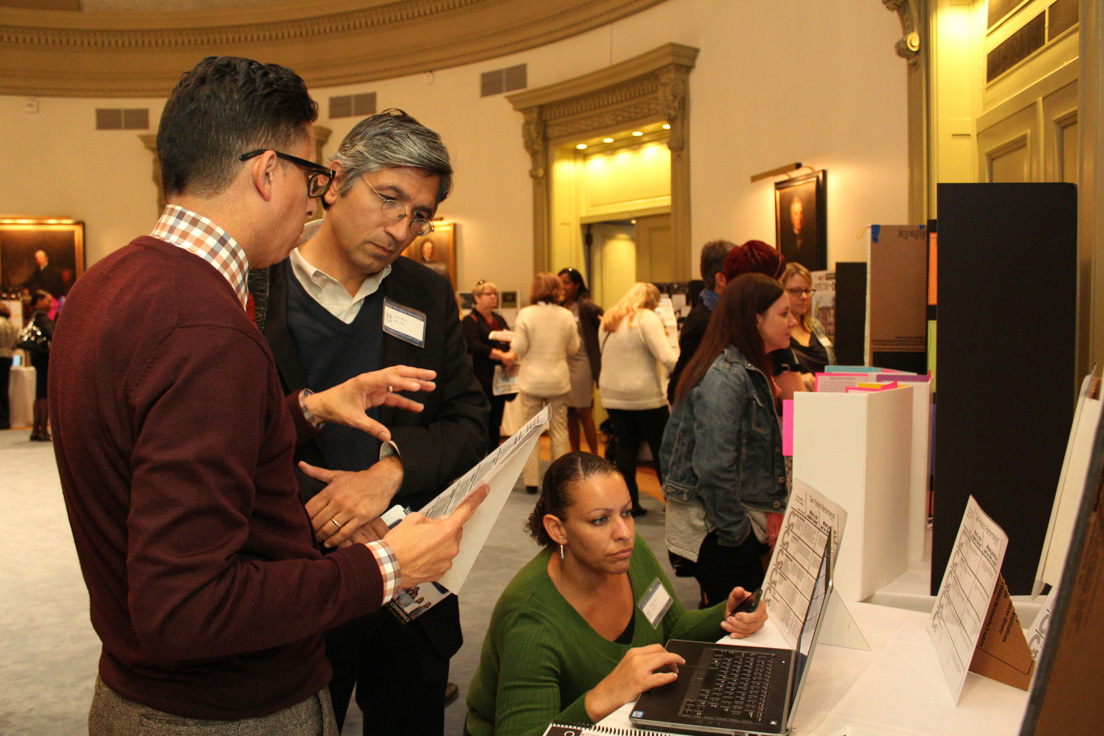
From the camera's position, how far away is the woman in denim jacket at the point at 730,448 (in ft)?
Result: 8.77

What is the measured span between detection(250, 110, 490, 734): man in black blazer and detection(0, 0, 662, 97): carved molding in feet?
24.9

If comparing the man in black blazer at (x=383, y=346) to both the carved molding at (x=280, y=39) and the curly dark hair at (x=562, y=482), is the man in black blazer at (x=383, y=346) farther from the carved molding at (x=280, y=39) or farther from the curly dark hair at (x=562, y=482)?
the carved molding at (x=280, y=39)

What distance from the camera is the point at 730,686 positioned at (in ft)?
4.48

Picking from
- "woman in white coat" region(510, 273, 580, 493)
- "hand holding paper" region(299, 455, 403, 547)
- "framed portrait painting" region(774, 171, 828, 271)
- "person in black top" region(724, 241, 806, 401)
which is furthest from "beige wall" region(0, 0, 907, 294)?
"hand holding paper" region(299, 455, 403, 547)

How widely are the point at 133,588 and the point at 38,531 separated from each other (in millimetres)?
5686

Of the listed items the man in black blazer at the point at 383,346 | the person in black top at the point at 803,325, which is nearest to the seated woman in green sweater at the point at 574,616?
the man in black blazer at the point at 383,346

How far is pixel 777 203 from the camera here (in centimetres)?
667

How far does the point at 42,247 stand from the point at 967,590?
12759 mm

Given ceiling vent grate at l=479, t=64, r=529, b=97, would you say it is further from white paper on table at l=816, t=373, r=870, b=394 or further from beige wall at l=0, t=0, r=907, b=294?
white paper on table at l=816, t=373, r=870, b=394

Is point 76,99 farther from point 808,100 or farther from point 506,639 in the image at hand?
point 506,639

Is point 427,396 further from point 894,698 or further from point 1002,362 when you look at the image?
point 1002,362

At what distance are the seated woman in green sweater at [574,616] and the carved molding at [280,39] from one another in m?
7.51

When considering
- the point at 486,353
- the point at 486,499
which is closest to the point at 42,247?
the point at 486,353

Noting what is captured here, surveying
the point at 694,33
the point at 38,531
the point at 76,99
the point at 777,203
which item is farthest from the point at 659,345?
the point at 76,99
